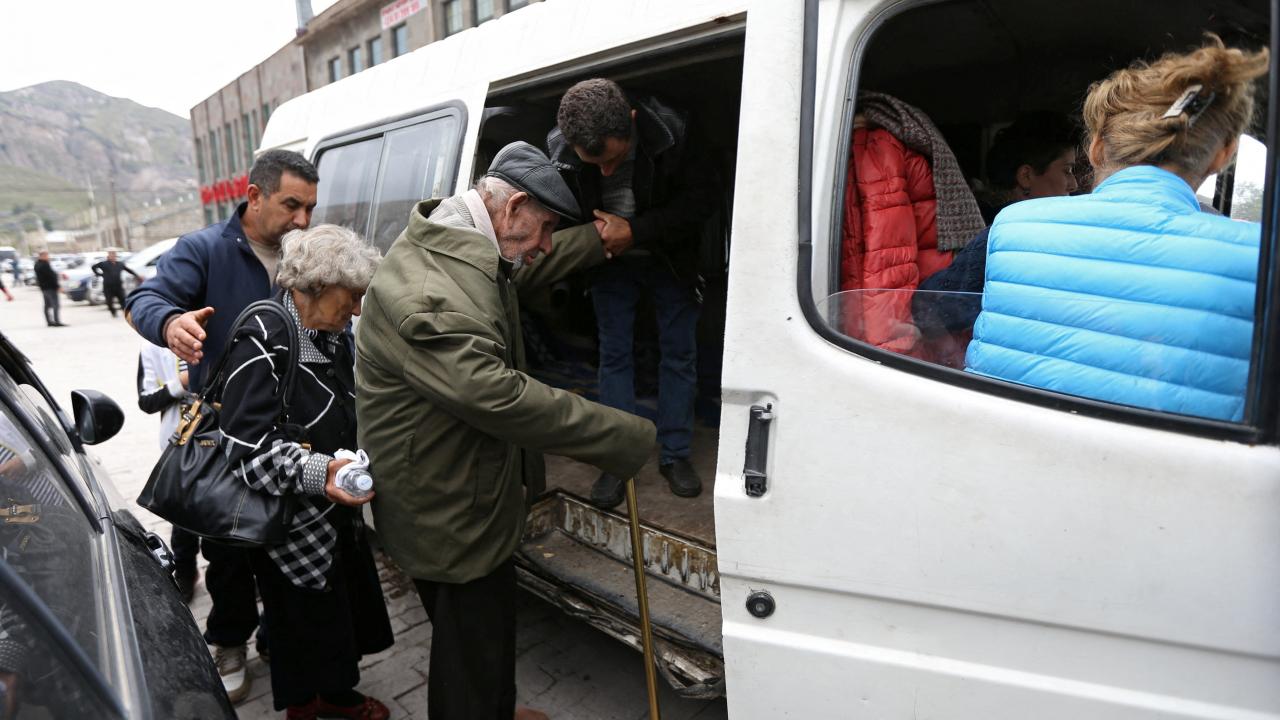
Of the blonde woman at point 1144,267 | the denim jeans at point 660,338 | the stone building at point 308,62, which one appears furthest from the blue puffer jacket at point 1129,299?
the stone building at point 308,62

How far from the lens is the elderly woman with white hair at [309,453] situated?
2061 mm

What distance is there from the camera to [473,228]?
6.35ft

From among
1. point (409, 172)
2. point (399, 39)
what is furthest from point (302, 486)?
point (399, 39)

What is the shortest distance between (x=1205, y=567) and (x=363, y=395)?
6.22 ft

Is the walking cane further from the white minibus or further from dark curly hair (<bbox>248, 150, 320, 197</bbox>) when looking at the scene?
dark curly hair (<bbox>248, 150, 320, 197</bbox>)

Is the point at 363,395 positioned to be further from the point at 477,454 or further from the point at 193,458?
the point at 193,458

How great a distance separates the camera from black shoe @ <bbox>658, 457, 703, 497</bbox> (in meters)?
3.02

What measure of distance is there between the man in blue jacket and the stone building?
42.1ft

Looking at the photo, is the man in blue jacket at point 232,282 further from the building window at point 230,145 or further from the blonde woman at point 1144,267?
the building window at point 230,145

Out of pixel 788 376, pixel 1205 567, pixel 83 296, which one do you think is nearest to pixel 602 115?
pixel 788 376

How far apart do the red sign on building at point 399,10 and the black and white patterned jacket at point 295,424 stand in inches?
780

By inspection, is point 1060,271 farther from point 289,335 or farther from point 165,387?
point 165,387

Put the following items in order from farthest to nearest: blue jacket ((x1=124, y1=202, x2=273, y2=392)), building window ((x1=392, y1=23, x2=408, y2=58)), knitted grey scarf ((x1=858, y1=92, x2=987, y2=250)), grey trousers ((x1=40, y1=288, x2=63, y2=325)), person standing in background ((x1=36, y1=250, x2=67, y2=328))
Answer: building window ((x1=392, y1=23, x2=408, y2=58))
grey trousers ((x1=40, y1=288, x2=63, y2=325))
person standing in background ((x1=36, y1=250, x2=67, y2=328))
blue jacket ((x1=124, y1=202, x2=273, y2=392))
knitted grey scarf ((x1=858, y1=92, x2=987, y2=250))

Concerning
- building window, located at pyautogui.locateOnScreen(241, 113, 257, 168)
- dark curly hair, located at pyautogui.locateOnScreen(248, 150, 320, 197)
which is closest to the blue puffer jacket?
dark curly hair, located at pyautogui.locateOnScreen(248, 150, 320, 197)
